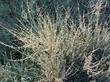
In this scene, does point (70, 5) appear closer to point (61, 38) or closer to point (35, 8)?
point (35, 8)

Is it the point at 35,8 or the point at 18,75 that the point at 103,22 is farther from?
the point at 18,75

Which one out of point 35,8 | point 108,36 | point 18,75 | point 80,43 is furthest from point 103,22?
point 18,75

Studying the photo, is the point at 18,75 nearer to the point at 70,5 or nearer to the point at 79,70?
the point at 79,70

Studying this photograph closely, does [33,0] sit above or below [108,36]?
above

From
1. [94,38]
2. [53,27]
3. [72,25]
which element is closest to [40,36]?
[53,27]

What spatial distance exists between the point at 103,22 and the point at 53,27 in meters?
0.66

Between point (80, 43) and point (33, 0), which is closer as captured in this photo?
point (80, 43)

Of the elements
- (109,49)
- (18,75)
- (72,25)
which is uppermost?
(72,25)

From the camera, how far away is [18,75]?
98.7 inches

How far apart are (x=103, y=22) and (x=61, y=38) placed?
0.64 meters

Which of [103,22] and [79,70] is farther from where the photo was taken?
[103,22]

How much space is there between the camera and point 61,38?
8.23 ft

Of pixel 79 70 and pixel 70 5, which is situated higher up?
pixel 70 5

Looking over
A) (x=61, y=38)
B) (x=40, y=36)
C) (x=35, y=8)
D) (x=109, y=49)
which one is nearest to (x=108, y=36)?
(x=109, y=49)
